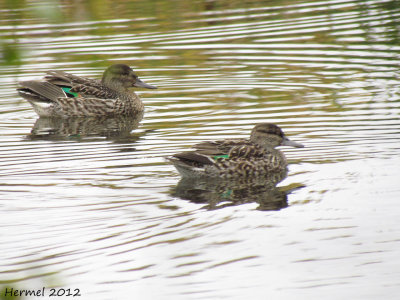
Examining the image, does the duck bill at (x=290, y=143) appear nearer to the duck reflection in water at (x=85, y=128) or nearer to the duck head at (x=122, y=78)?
the duck reflection in water at (x=85, y=128)

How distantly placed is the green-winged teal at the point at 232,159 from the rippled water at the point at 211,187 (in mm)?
246

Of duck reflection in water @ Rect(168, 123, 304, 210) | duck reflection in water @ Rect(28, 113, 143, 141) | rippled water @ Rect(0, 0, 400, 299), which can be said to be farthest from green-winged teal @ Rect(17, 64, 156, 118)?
duck reflection in water @ Rect(168, 123, 304, 210)

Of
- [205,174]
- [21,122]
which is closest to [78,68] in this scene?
[21,122]

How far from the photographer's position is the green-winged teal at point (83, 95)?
41.1 feet

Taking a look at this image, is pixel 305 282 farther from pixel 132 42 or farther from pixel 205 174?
pixel 132 42

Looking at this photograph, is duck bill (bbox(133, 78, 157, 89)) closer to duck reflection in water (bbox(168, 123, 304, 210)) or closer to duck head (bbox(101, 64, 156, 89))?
duck head (bbox(101, 64, 156, 89))

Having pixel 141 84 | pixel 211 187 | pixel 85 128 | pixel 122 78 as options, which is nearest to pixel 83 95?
pixel 122 78

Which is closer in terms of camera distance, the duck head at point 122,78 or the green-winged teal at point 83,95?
the green-winged teal at point 83,95

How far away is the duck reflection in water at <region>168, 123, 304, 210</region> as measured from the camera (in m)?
8.09

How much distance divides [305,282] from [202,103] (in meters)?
6.95

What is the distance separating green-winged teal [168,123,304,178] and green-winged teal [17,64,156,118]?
13.0 feet

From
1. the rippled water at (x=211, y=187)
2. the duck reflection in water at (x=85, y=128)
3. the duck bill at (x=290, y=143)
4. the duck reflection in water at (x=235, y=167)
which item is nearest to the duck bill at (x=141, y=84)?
the rippled water at (x=211, y=187)

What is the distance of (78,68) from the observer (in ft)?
49.1

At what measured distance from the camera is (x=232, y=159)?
869 centimetres
